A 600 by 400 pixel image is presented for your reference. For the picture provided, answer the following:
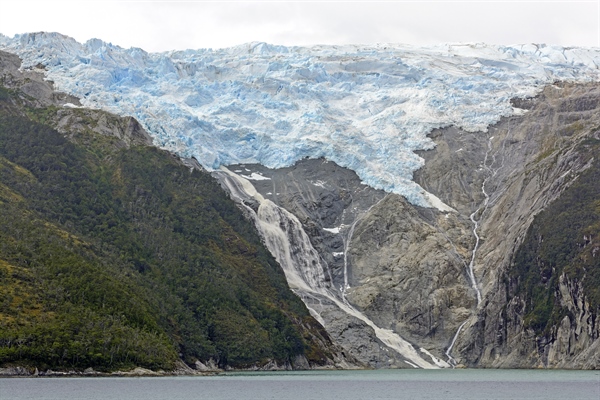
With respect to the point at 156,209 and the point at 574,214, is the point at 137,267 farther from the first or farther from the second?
the point at 574,214

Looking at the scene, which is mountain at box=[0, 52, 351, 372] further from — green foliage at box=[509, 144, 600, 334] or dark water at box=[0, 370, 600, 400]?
green foliage at box=[509, 144, 600, 334]

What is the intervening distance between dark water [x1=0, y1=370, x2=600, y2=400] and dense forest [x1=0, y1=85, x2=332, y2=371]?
602 cm

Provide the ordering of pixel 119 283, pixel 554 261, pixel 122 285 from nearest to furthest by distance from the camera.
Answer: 1. pixel 119 283
2. pixel 122 285
3. pixel 554 261

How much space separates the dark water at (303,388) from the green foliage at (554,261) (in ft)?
124

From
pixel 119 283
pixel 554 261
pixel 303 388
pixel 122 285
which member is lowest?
pixel 303 388

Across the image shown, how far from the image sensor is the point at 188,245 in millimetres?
186000

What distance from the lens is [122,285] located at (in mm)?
149875

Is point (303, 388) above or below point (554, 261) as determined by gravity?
below

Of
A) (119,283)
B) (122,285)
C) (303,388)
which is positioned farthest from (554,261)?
(119,283)

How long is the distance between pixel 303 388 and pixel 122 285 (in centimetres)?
4018

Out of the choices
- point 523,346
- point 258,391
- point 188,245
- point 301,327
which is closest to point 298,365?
point 301,327

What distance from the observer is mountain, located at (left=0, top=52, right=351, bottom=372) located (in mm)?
126875

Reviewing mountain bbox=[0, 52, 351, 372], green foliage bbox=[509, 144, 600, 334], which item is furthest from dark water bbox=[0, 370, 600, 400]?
green foliage bbox=[509, 144, 600, 334]

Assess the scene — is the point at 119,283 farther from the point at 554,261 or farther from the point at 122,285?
the point at 554,261
